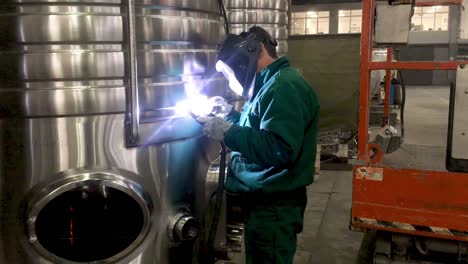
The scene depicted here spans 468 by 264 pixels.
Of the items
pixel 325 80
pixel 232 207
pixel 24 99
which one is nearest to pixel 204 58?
pixel 24 99

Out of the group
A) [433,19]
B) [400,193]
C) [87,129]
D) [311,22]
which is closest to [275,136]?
[87,129]

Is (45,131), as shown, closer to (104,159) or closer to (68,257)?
(104,159)

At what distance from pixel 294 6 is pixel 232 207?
86.5 ft

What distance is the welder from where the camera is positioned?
2146mm

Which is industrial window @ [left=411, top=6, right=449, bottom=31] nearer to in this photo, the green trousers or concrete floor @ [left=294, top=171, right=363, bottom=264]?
concrete floor @ [left=294, top=171, right=363, bottom=264]

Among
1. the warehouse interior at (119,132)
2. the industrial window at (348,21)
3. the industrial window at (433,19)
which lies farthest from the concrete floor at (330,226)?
the industrial window at (433,19)

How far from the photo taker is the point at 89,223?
1958 mm

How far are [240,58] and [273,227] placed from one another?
88 cm

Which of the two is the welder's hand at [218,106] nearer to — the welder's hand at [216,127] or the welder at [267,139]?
the welder at [267,139]

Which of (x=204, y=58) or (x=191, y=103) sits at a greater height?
(x=204, y=58)

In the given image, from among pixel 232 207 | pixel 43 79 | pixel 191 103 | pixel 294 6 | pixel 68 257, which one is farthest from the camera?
pixel 294 6

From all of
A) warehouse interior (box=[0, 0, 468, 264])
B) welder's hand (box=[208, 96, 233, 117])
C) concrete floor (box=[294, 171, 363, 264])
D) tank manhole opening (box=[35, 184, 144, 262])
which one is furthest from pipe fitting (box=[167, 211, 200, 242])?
concrete floor (box=[294, 171, 363, 264])

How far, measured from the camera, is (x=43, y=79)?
178cm

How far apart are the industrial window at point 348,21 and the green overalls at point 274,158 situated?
25.8 m
